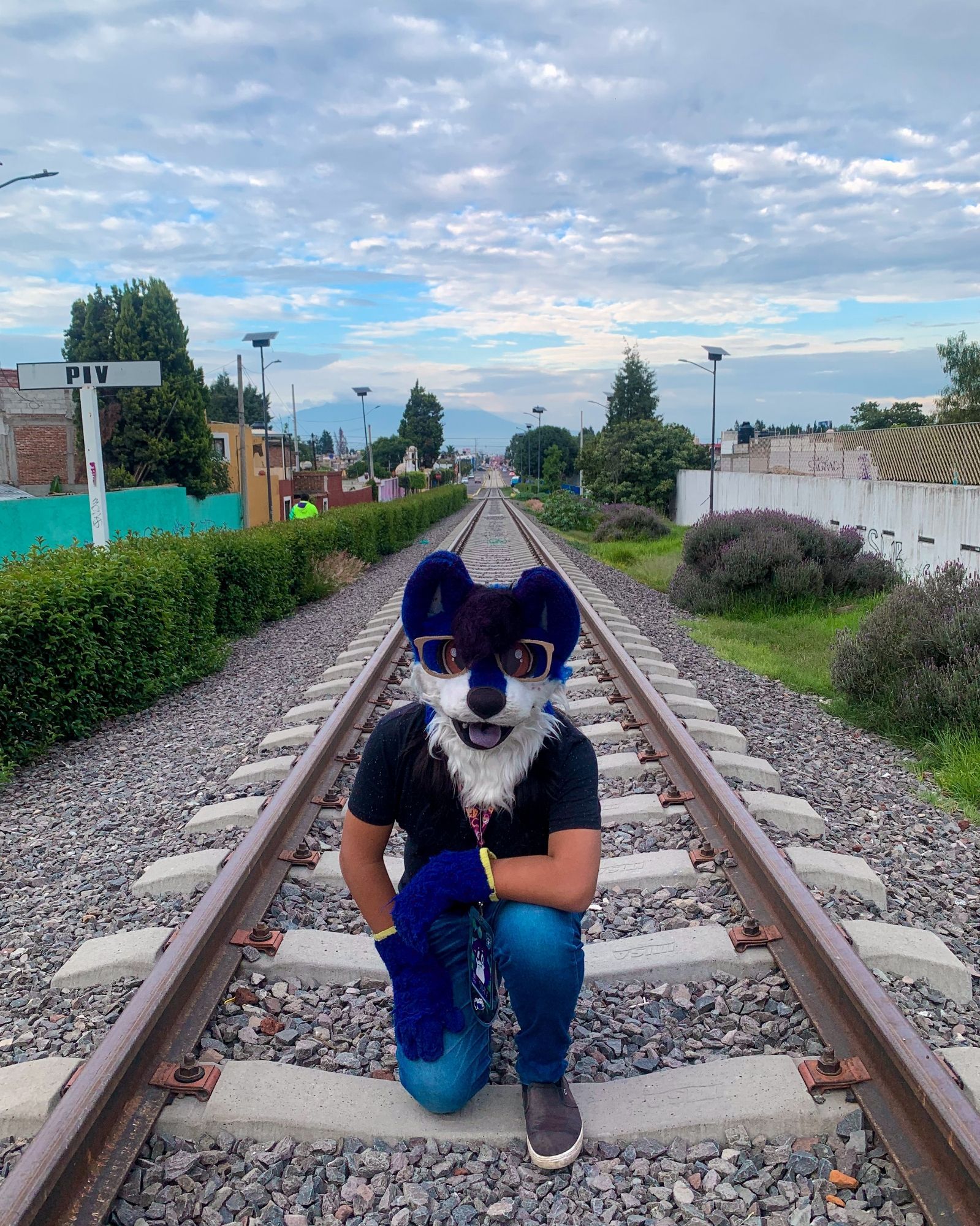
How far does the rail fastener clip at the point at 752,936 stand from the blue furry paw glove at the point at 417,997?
4.10 ft

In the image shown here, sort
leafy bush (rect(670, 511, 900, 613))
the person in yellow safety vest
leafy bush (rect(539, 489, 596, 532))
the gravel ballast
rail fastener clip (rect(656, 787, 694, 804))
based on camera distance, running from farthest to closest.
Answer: leafy bush (rect(539, 489, 596, 532)), the person in yellow safety vest, leafy bush (rect(670, 511, 900, 613)), rail fastener clip (rect(656, 787, 694, 804)), the gravel ballast

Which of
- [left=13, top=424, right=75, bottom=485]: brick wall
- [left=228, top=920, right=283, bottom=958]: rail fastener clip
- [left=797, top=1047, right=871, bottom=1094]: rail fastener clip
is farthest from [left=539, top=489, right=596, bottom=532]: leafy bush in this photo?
[left=797, top=1047, right=871, bottom=1094]: rail fastener clip

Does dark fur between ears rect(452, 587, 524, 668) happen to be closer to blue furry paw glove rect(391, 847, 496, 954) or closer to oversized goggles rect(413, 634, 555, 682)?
oversized goggles rect(413, 634, 555, 682)

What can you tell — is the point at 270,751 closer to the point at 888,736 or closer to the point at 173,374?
the point at 888,736

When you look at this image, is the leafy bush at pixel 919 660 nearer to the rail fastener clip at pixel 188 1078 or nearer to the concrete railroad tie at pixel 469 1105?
the concrete railroad tie at pixel 469 1105

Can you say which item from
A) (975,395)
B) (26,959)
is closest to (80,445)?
(26,959)

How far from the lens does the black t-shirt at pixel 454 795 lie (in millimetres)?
2564

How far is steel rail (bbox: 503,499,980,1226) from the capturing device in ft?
7.46

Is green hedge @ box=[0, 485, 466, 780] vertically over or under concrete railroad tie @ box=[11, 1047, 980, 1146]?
over

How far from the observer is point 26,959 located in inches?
141

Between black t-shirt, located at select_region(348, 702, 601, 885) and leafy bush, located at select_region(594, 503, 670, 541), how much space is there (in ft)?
81.3

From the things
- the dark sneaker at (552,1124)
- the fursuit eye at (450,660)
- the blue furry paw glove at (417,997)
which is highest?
the fursuit eye at (450,660)

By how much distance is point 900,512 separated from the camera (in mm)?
15617

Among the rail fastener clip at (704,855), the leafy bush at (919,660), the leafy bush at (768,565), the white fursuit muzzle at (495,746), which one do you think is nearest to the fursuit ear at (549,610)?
the white fursuit muzzle at (495,746)
